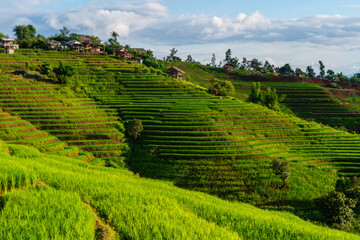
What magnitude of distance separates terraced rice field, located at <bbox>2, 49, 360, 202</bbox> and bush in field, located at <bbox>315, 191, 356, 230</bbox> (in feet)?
25.6

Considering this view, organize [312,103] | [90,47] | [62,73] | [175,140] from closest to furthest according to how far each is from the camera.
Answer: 1. [175,140]
2. [62,73]
3. [312,103]
4. [90,47]

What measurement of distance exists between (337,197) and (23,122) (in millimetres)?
46038

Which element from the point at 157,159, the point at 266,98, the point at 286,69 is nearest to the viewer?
the point at 157,159

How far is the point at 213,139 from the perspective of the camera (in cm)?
4297

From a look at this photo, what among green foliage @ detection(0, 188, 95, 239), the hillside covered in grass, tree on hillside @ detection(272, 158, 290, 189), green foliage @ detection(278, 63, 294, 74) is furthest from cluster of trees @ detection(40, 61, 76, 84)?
green foliage @ detection(278, 63, 294, 74)

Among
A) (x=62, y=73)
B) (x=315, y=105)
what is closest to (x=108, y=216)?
(x=62, y=73)

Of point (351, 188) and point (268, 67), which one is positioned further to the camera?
point (268, 67)

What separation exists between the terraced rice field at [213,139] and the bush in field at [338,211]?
7803 millimetres

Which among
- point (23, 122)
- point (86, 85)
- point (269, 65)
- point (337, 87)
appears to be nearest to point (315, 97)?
point (337, 87)

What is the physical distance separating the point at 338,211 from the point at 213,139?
67.2 feet

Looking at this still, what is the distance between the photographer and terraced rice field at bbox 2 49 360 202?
36438mm

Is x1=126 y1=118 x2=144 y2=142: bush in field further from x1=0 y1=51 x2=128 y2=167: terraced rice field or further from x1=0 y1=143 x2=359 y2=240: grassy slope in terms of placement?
x1=0 y1=143 x2=359 y2=240: grassy slope

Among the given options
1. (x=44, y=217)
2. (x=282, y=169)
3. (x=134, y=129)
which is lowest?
(x=282, y=169)

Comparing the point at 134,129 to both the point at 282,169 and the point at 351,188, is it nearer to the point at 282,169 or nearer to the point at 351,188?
the point at 282,169
